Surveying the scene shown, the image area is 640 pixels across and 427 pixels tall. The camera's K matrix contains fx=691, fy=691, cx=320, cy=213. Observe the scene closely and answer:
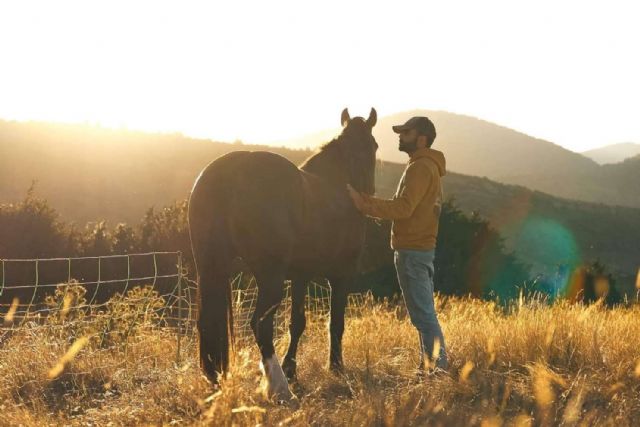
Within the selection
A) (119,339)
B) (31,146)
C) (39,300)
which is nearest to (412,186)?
(119,339)

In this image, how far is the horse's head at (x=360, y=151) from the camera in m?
6.28

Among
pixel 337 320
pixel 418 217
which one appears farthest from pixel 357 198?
pixel 337 320

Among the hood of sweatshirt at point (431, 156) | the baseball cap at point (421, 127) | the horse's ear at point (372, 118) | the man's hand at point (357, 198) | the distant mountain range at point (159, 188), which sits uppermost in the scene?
the horse's ear at point (372, 118)

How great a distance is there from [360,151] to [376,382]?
6.75 ft

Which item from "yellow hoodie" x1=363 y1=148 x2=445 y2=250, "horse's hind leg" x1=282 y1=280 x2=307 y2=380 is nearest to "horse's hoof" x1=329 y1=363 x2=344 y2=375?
"horse's hind leg" x1=282 y1=280 x2=307 y2=380

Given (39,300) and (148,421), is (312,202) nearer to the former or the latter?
(148,421)

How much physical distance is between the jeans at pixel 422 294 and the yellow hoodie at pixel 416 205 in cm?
9

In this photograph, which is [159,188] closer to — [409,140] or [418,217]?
[409,140]

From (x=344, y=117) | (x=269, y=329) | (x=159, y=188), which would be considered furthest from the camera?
(x=159, y=188)

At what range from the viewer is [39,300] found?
443 inches

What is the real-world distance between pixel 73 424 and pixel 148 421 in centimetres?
66

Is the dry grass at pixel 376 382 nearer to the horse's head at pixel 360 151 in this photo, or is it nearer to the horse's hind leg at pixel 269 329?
the horse's hind leg at pixel 269 329

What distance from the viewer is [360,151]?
6.32 metres

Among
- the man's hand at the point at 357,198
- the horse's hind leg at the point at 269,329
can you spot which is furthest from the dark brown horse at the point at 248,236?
the man's hand at the point at 357,198
